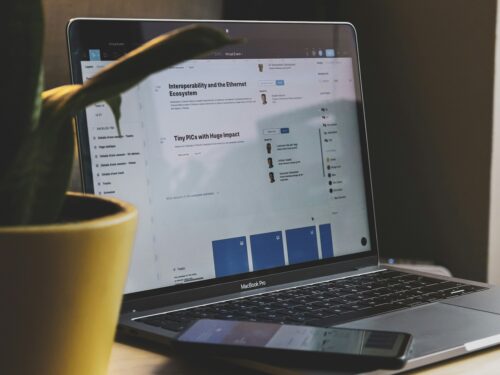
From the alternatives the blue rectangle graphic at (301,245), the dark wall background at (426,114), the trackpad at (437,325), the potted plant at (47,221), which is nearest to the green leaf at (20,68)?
the potted plant at (47,221)

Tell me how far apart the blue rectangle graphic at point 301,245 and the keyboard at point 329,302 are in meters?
0.04

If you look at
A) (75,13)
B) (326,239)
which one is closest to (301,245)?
(326,239)

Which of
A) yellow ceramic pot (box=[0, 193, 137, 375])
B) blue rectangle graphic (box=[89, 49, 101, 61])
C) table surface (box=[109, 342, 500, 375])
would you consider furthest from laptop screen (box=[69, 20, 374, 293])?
yellow ceramic pot (box=[0, 193, 137, 375])

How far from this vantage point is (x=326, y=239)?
902mm

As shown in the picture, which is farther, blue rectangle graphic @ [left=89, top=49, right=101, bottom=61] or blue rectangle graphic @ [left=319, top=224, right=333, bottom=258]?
blue rectangle graphic @ [left=319, top=224, right=333, bottom=258]

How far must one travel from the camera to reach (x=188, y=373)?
608 mm

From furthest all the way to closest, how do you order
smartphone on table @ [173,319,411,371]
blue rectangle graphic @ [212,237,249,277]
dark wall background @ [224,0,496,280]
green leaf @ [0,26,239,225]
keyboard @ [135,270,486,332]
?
dark wall background @ [224,0,496,280], blue rectangle graphic @ [212,237,249,277], keyboard @ [135,270,486,332], smartphone on table @ [173,319,411,371], green leaf @ [0,26,239,225]

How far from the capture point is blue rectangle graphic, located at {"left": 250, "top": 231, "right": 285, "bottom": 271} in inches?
33.0

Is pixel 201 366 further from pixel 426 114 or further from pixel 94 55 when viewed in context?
pixel 426 114

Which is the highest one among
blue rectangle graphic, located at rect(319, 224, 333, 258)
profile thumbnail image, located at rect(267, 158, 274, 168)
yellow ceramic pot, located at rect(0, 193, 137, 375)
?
profile thumbnail image, located at rect(267, 158, 274, 168)

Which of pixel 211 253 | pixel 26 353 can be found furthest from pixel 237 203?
pixel 26 353

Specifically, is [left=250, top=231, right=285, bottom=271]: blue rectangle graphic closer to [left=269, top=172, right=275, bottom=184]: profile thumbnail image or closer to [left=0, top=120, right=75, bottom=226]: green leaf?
[left=269, top=172, right=275, bottom=184]: profile thumbnail image

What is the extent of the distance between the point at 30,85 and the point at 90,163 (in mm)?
288

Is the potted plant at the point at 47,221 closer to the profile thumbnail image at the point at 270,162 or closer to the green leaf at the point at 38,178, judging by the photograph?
the green leaf at the point at 38,178
